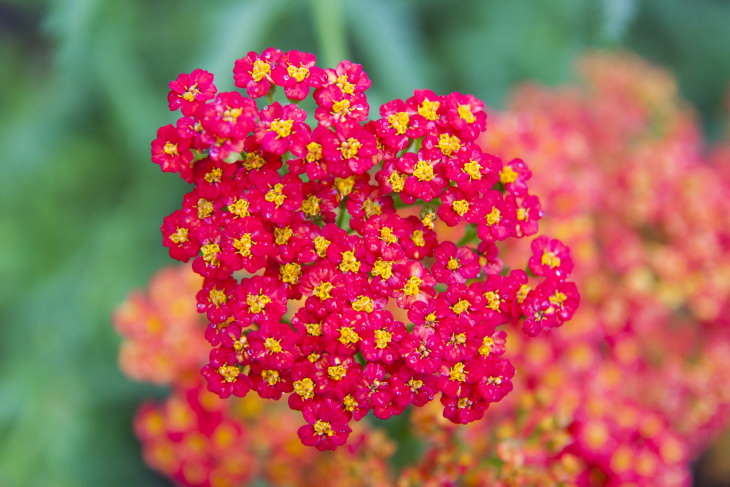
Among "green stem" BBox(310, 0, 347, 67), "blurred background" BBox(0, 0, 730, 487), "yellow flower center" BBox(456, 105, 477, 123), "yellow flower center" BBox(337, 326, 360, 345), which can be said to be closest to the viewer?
"yellow flower center" BBox(337, 326, 360, 345)

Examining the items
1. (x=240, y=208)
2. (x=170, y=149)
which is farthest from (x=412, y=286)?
(x=170, y=149)

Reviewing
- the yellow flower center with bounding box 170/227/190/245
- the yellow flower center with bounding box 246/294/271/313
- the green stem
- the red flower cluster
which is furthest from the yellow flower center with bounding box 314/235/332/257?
the green stem

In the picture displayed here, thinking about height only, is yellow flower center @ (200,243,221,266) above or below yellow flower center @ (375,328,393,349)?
above

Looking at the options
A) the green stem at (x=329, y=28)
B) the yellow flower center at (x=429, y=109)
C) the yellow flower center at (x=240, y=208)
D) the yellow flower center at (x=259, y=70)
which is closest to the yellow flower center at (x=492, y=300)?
the yellow flower center at (x=429, y=109)

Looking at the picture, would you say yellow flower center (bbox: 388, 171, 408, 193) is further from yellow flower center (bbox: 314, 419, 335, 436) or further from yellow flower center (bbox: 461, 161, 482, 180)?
yellow flower center (bbox: 314, 419, 335, 436)

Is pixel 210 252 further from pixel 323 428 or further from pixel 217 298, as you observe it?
pixel 323 428

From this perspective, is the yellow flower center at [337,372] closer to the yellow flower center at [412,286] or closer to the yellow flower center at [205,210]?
the yellow flower center at [412,286]

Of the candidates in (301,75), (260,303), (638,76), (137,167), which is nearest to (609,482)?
(260,303)

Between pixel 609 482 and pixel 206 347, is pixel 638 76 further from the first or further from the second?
pixel 206 347
